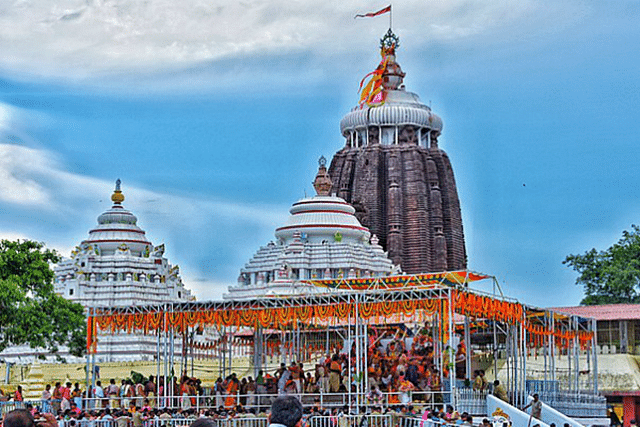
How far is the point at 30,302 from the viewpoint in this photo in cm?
3481

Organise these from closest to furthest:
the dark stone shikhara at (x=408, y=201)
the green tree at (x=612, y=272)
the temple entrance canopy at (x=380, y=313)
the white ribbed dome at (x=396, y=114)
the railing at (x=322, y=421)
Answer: the railing at (x=322, y=421), the temple entrance canopy at (x=380, y=313), the green tree at (x=612, y=272), the dark stone shikhara at (x=408, y=201), the white ribbed dome at (x=396, y=114)

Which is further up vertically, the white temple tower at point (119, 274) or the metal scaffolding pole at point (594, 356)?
the white temple tower at point (119, 274)

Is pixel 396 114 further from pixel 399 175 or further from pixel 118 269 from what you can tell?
pixel 118 269

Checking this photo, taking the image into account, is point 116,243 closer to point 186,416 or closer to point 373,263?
point 373,263

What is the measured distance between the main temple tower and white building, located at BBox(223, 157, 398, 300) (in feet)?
25.5

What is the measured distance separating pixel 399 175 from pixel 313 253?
14939 millimetres

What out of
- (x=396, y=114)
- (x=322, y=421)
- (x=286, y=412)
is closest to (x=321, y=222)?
(x=396, y=114)

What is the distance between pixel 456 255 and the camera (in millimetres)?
Result: 70688

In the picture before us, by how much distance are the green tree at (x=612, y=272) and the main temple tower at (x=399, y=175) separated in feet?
48.2

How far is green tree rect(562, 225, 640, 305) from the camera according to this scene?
171ft

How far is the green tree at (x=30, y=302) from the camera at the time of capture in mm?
33938

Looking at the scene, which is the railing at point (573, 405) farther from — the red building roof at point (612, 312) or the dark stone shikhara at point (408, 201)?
the dark stone shikhara at point (408, 201)

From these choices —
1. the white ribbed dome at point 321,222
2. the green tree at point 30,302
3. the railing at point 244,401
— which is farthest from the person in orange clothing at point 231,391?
the white ribbed dome at point 321,222

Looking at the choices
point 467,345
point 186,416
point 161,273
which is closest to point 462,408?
point 467,345
